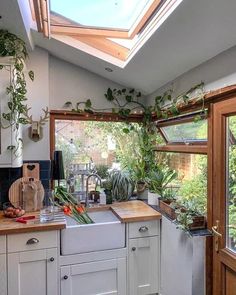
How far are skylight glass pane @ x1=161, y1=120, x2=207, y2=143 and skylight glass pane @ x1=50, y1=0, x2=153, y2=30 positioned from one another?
94cm

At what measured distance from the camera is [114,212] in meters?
2.55

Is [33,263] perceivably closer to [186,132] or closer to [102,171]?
[102,171]

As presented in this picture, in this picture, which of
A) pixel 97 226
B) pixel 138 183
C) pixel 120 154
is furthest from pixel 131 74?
pixel 97 226

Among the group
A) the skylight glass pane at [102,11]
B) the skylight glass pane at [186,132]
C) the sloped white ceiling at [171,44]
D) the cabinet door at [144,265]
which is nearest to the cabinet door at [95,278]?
the cabinet door at [144,265]

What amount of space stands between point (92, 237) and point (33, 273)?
1.74 feet

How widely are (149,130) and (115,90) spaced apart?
1.95 ft

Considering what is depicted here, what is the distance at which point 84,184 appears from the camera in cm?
293

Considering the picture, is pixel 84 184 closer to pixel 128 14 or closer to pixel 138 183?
pixel 138 183

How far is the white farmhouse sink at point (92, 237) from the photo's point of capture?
2.15 metres

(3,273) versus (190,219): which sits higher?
(190,219)

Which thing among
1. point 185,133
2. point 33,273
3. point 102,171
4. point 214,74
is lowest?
point 33,273

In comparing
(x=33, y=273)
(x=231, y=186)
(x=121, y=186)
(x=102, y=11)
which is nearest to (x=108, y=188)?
(x=121, y=186)

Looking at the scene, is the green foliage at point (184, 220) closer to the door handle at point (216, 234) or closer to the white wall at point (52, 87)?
the door handle at point (216, 234)

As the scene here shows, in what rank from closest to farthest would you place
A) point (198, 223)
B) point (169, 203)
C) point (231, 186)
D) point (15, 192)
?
point (231, 186)
point (198, 223)
point (169, 203)
point (15, 192)
